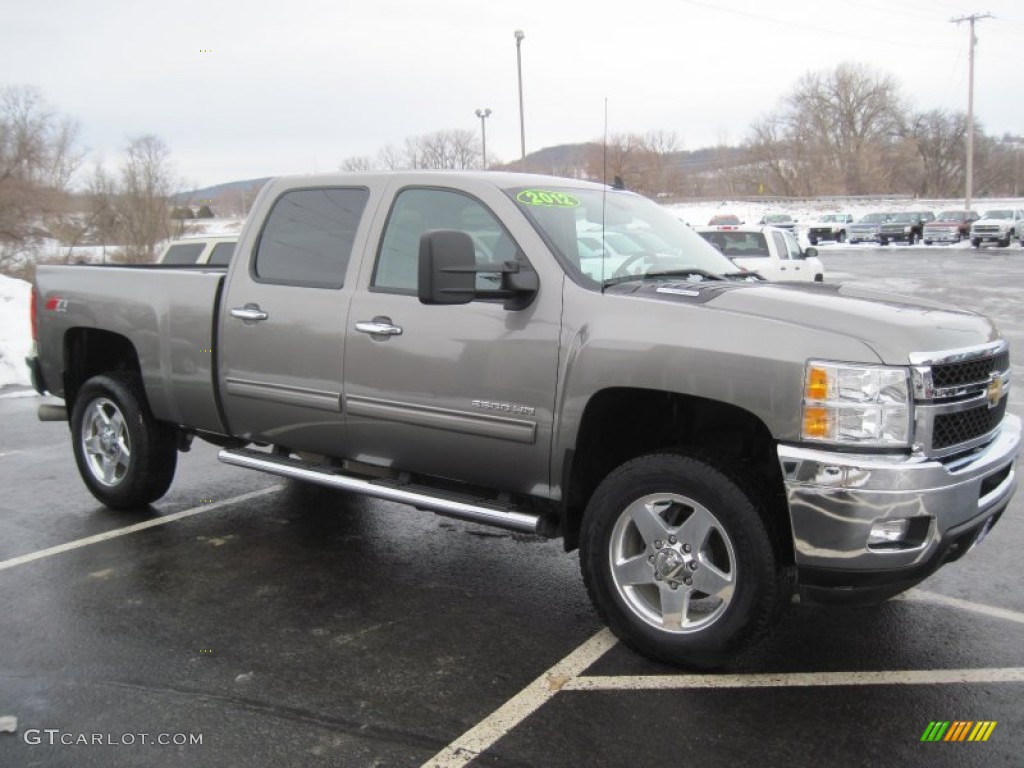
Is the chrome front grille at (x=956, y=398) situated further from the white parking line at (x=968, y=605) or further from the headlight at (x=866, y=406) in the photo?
the white parking line at (x=968, y=605)

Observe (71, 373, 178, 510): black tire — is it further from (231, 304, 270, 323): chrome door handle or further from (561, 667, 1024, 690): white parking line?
(561, 667, 1024, 690): white parking line

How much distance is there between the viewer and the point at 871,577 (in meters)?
3.11

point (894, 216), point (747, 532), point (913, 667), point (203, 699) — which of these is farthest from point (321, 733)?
point (894, 216)

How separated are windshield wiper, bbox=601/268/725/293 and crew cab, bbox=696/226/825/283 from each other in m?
12.4

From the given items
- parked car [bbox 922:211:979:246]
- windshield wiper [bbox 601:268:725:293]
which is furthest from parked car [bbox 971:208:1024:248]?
windshield wiper [bbox 601:268:725:293]

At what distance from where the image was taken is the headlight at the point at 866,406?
10.0 feet

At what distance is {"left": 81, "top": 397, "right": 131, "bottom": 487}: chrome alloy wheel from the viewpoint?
18.5ft

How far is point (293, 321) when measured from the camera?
15.0 ft

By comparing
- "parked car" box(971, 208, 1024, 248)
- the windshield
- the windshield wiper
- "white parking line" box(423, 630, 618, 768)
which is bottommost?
"white parking line" box(423, 630, 618, 768)

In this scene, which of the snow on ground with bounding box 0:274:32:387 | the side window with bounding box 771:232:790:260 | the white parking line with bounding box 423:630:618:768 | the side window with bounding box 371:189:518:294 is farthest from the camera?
the side window with bounding box 771:232:790:260

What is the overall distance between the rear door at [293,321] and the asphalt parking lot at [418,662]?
776 mm

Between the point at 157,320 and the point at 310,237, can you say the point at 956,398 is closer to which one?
the point at 310,237

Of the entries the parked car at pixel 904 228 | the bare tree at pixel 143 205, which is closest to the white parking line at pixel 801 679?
the bare tree at pixel 143 205

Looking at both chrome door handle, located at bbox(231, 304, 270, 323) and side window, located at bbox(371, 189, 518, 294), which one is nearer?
side window, located at bbox(371, 189, 518, 294)
